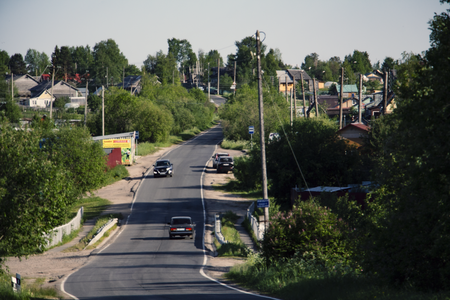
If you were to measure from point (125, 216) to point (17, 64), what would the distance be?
154 metres

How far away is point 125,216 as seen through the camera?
36.0 meters

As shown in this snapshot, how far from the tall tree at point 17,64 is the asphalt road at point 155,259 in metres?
140

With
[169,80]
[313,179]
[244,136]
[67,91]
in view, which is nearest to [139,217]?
[313,179]

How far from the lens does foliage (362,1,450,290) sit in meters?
9.61

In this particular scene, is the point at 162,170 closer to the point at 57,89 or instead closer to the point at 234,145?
the point at 234,145

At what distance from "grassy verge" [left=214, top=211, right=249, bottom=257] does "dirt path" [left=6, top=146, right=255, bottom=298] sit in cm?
69

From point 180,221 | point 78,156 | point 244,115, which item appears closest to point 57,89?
point 244,115

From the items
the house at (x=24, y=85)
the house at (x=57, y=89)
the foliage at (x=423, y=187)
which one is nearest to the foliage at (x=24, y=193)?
the foliage at (x=423, y=187)

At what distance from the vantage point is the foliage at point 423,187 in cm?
961

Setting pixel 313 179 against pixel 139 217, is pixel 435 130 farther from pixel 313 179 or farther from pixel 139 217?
pixel 139 217

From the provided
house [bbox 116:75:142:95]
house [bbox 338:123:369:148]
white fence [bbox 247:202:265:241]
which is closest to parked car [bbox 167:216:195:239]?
white fence [bbox 247:202:265:241]

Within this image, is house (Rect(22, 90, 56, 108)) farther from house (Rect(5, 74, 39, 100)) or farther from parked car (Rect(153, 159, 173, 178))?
parked car (Rect(153, 159, 173, 178))

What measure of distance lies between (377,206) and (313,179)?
14.9 m

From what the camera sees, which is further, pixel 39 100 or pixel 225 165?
pixel 39 100
